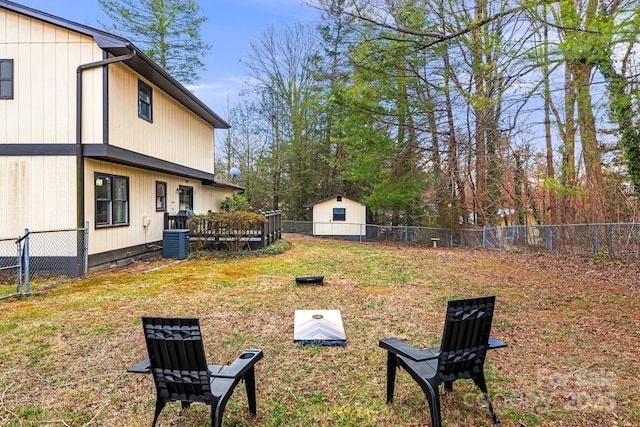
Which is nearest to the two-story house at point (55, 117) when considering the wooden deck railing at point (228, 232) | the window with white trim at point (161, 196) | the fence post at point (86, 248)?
the fence post at point (86, 248)

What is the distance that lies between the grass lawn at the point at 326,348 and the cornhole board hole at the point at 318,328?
5.5 inches

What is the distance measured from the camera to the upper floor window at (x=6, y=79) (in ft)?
26.6

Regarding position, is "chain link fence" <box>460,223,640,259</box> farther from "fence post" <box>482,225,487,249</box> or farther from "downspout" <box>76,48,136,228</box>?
"downspout" <box>76,48,136,228</box>

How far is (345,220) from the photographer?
20.8 meters

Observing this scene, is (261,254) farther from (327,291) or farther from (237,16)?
(237,16)

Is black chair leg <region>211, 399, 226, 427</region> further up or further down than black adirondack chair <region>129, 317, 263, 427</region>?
further down

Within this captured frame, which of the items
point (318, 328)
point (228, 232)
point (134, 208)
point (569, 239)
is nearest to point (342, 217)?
point (228, 232)

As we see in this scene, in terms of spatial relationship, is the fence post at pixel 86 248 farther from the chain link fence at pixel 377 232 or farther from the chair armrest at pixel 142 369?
the chain link fence at pixel 377 232

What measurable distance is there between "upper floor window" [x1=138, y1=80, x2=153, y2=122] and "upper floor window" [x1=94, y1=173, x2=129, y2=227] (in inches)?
70.0

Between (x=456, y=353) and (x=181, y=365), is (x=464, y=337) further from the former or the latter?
(x=181, y=365)

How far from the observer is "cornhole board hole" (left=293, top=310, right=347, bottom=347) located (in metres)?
4.28

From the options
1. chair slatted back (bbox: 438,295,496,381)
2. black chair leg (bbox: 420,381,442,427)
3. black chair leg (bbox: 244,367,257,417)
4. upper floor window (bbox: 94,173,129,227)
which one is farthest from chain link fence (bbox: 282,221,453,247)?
black chair leg (bbox: 244,367,257,417)

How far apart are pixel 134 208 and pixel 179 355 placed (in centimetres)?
892

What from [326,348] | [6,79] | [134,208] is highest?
[6,79]
